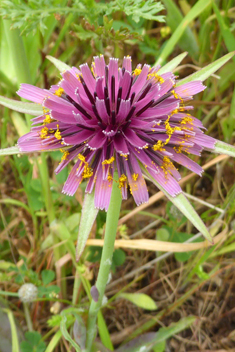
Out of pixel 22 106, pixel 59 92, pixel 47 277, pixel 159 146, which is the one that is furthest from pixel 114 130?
pixel 47 277

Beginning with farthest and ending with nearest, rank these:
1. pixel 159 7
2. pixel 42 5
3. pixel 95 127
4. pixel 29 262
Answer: pixel 29 262, pixel 42 5, pixel 159 7, pixel 95 127

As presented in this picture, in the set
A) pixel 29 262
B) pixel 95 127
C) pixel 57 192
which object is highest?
pixel 95 127

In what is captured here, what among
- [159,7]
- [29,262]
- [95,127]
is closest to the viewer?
[95,127]

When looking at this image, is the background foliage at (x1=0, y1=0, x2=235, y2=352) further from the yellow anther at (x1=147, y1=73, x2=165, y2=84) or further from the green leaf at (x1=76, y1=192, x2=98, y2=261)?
the green leaf at (x1=76, y1=192, x2=98, y2=261)

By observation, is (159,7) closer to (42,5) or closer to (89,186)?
(42,5)

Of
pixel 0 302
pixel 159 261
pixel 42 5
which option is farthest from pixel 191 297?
pixel 42 5

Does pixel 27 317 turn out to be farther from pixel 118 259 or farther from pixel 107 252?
pixel 107 252

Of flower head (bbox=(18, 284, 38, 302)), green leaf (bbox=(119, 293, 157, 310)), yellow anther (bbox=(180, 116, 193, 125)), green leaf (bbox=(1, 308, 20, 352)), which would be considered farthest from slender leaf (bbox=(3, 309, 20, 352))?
yellow anther (bbox=(180, 116, 193, 125))
